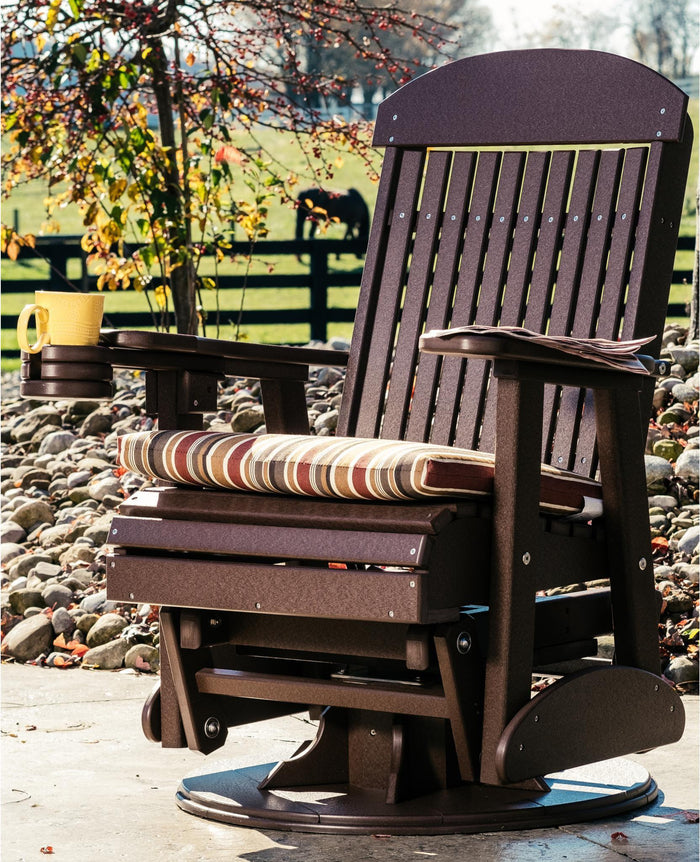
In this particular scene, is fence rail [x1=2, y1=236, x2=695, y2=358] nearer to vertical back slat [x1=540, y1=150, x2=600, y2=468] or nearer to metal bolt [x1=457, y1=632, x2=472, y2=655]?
vertical back slat [x1=540, y1=150, x2=600, y2=468]

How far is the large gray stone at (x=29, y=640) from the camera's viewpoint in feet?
11.5

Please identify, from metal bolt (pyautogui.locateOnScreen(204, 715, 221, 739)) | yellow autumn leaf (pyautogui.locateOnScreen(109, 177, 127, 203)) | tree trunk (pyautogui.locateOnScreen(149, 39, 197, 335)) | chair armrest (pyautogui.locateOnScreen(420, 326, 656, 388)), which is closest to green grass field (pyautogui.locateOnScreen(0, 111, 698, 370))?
tree trunk (pyautogui.locateOnScreen(149, 39, 197, 335))

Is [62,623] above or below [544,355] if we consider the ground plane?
below

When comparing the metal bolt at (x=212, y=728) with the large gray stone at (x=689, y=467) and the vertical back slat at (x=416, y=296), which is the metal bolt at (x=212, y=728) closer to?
the vertical back slat at (x=416, y=296)

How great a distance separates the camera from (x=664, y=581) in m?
3.44

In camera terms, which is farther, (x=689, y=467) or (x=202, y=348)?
(x=689, y=467)

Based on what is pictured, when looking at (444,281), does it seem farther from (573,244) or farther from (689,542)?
(689,542)

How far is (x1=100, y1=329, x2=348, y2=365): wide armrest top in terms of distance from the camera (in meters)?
2.14

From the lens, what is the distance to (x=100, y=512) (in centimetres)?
448

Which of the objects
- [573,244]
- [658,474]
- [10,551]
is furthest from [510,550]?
[10,551]

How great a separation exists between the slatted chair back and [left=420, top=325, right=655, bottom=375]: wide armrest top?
49 centimetres

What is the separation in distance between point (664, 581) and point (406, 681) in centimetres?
164

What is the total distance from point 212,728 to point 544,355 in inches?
32.6

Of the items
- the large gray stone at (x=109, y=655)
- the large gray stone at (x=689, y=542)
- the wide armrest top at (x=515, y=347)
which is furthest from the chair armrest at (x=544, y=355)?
the large gray stone at (x=109, y=655)
